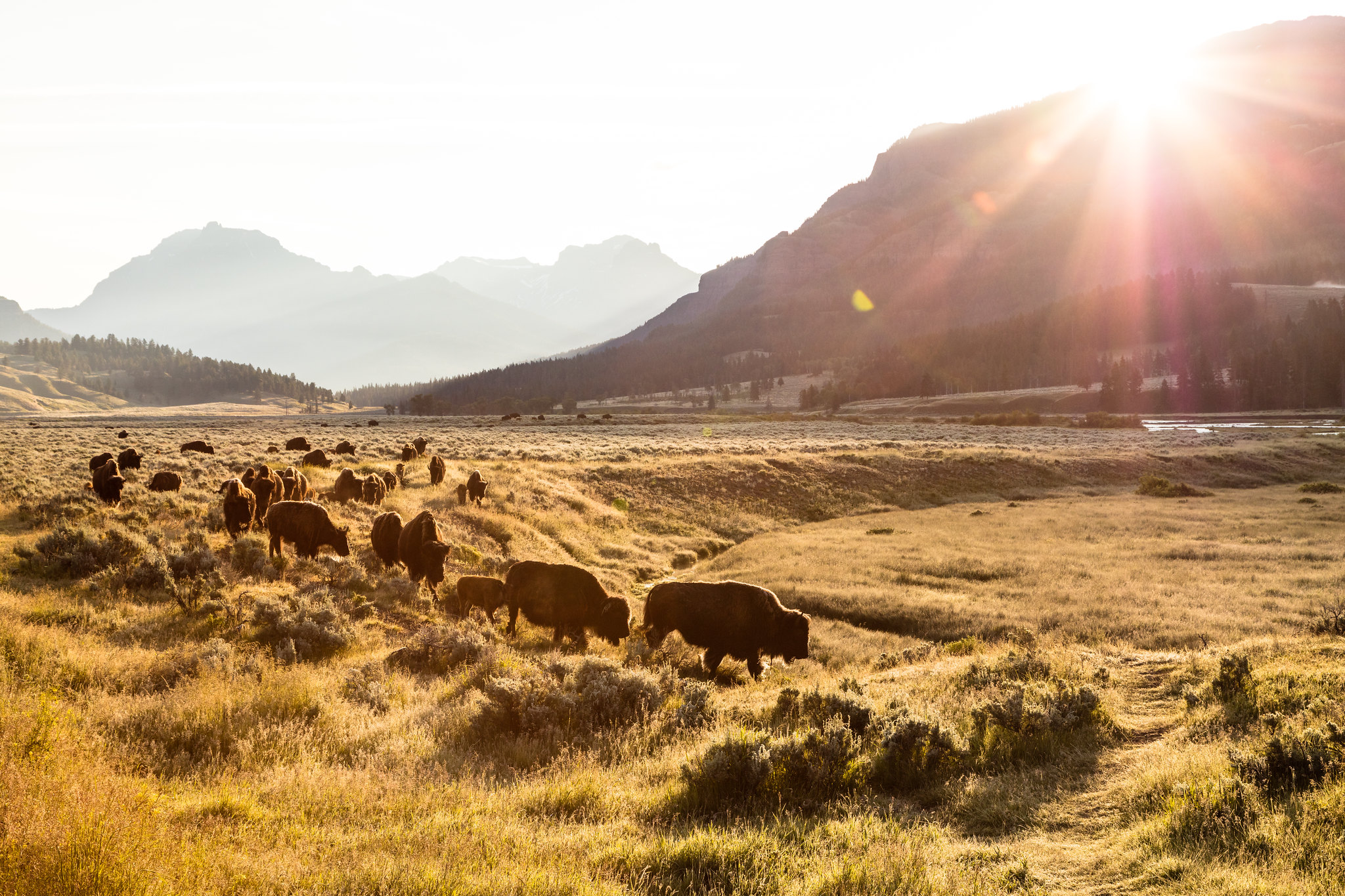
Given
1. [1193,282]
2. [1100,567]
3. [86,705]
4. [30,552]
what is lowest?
[1100,567]

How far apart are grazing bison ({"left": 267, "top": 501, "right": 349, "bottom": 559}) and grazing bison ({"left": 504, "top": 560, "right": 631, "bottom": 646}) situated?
4.72 metres

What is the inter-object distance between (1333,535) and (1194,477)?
28.0 m

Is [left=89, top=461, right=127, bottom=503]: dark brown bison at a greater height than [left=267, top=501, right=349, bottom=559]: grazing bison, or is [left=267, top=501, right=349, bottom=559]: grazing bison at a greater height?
[left=89, top=461, right=127, bottom=503]: dark brown bison

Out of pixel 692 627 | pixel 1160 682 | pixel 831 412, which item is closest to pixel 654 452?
pixel 692 627

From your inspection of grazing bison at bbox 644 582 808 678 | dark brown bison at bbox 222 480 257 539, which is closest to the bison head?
grazing bison at bbox 644 582 808 678

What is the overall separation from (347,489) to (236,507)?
18.8 ft

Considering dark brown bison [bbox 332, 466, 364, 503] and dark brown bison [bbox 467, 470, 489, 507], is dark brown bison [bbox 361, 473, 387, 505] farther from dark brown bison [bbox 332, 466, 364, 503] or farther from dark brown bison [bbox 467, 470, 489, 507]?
dark brown bison [bbox 467, 470, 489, 507]

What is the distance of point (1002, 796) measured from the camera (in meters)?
6.66

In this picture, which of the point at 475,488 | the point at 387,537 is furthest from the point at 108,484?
the point at 475,488

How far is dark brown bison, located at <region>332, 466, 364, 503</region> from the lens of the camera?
2106 cm

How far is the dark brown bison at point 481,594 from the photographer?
14.4 m

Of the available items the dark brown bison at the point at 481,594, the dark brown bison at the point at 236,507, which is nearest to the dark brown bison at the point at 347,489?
the dark brown bison at the point at 236,507

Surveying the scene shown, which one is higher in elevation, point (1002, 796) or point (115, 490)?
point (115, 490)

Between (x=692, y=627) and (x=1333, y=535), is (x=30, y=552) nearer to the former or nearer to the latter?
(x=692, y=627)
